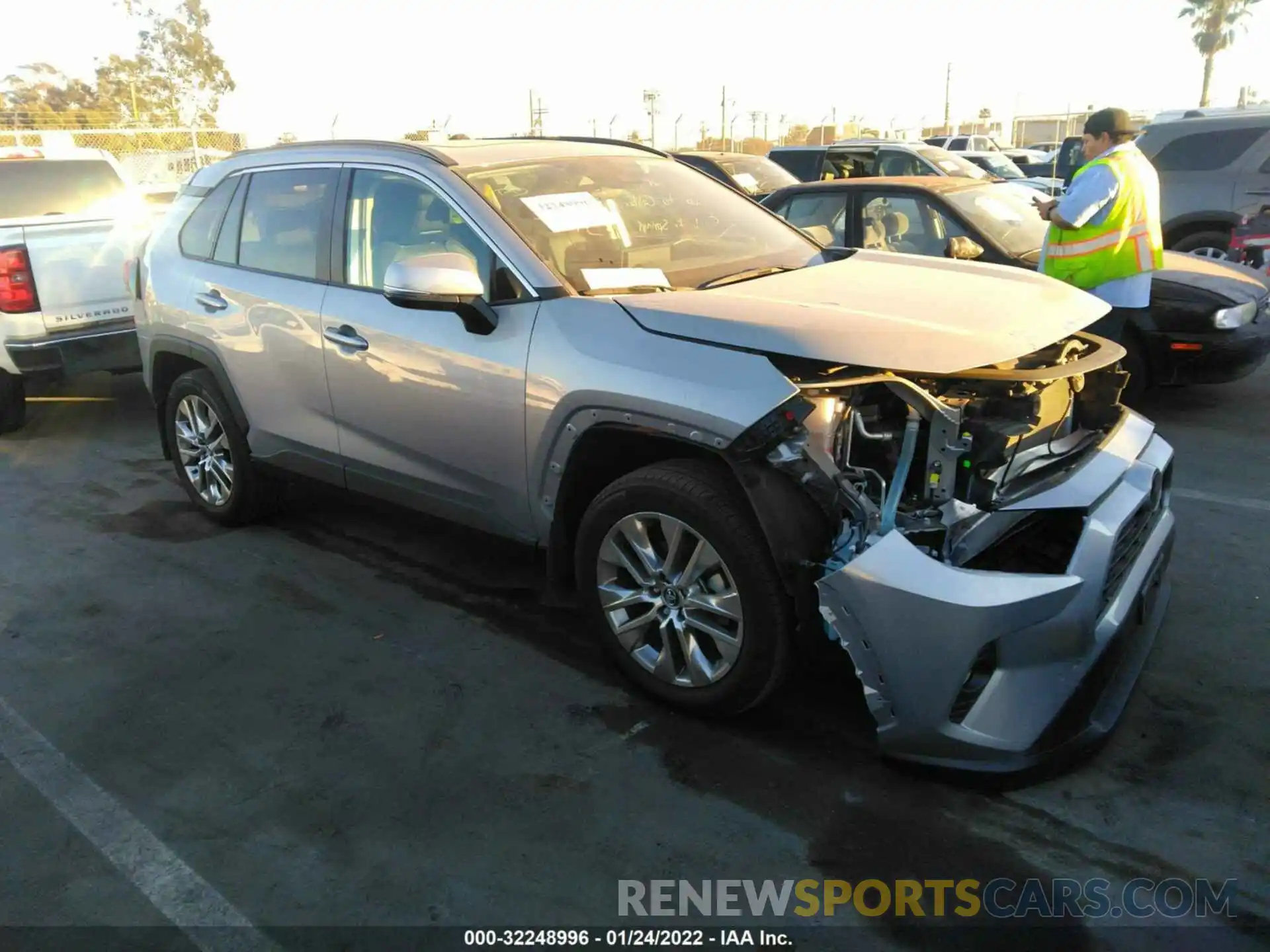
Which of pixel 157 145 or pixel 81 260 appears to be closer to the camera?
pixel 81 260

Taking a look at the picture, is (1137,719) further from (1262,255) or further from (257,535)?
(1262,255)

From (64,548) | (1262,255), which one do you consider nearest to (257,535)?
(64,548)

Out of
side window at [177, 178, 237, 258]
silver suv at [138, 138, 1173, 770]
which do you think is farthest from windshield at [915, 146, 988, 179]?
side window at [177, 178, 237, 258]

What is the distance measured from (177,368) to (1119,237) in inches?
204

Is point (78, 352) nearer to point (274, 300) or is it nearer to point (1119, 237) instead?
point (274, 300)

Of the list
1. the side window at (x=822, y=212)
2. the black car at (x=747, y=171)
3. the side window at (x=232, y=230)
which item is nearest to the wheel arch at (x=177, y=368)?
the side window at (x=232, y=230)

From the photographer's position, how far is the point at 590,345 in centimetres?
321

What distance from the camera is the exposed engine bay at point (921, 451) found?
9.20 feet

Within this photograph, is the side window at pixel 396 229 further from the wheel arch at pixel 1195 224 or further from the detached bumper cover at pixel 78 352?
the wheel arch at pixel 1195 224

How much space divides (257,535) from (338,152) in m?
2.03

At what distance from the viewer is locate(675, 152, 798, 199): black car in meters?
11.2

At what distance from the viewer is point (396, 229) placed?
396 cm

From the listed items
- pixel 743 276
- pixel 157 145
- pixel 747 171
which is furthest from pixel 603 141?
pixel 157 145

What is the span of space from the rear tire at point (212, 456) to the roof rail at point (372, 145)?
1177mm
